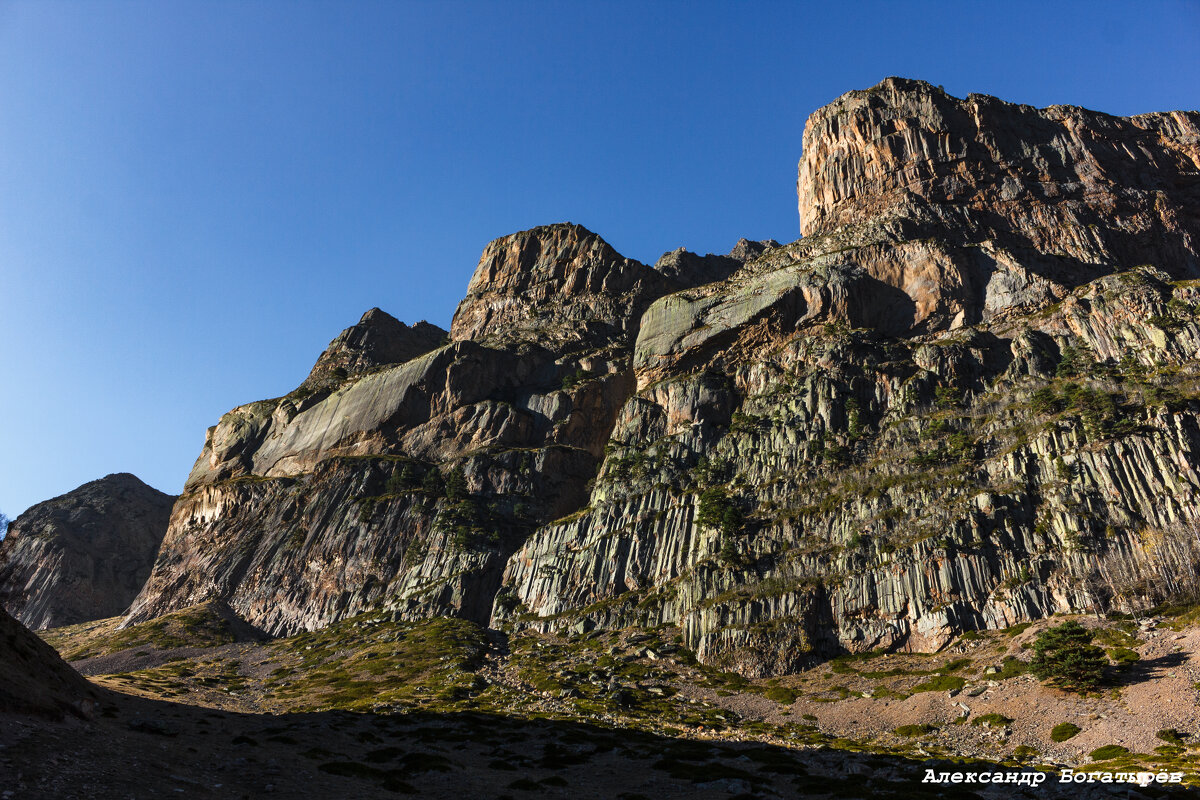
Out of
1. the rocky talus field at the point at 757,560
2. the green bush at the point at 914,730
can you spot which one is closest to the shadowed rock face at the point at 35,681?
the rocky talus field at the point at 757,560

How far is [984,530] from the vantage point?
343 ft

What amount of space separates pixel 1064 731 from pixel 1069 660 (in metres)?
11.3

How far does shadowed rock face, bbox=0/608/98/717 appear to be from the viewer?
38000mm

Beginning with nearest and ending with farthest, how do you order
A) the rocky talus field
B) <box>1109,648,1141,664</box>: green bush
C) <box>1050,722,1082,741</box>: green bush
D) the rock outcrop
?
1. the rocky talus field
2. <box>1050,722,1082,741</box>: green bush
3. <box>1109,648,1141,664</box>: green bush
4. the rock outcrop

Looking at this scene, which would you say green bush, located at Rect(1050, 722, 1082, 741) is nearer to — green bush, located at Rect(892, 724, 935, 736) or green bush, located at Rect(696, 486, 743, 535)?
green bush, located at Rect(892, 724, 935, 736)

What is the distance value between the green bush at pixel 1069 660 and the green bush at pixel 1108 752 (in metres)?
14.3

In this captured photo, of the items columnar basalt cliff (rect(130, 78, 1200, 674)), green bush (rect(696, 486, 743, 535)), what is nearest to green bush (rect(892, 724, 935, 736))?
columnar basalt cliff (rect(130, 78, 1200, 674))

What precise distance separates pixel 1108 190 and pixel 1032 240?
104 ft

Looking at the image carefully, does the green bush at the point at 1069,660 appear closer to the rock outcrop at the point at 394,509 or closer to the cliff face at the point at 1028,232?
the cliff face at the point at 1028,232

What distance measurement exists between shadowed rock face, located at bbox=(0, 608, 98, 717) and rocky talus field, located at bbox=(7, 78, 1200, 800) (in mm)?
1037

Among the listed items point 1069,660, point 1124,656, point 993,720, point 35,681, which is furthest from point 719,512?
point 35,681

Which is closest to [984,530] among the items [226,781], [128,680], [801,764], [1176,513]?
[1176,513]

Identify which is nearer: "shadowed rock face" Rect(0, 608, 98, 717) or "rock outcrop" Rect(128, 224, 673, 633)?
"shadowed rock face" Rect(0, 608, 98, 717)

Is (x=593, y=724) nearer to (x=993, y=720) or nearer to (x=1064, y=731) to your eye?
(x=993, y=720)
